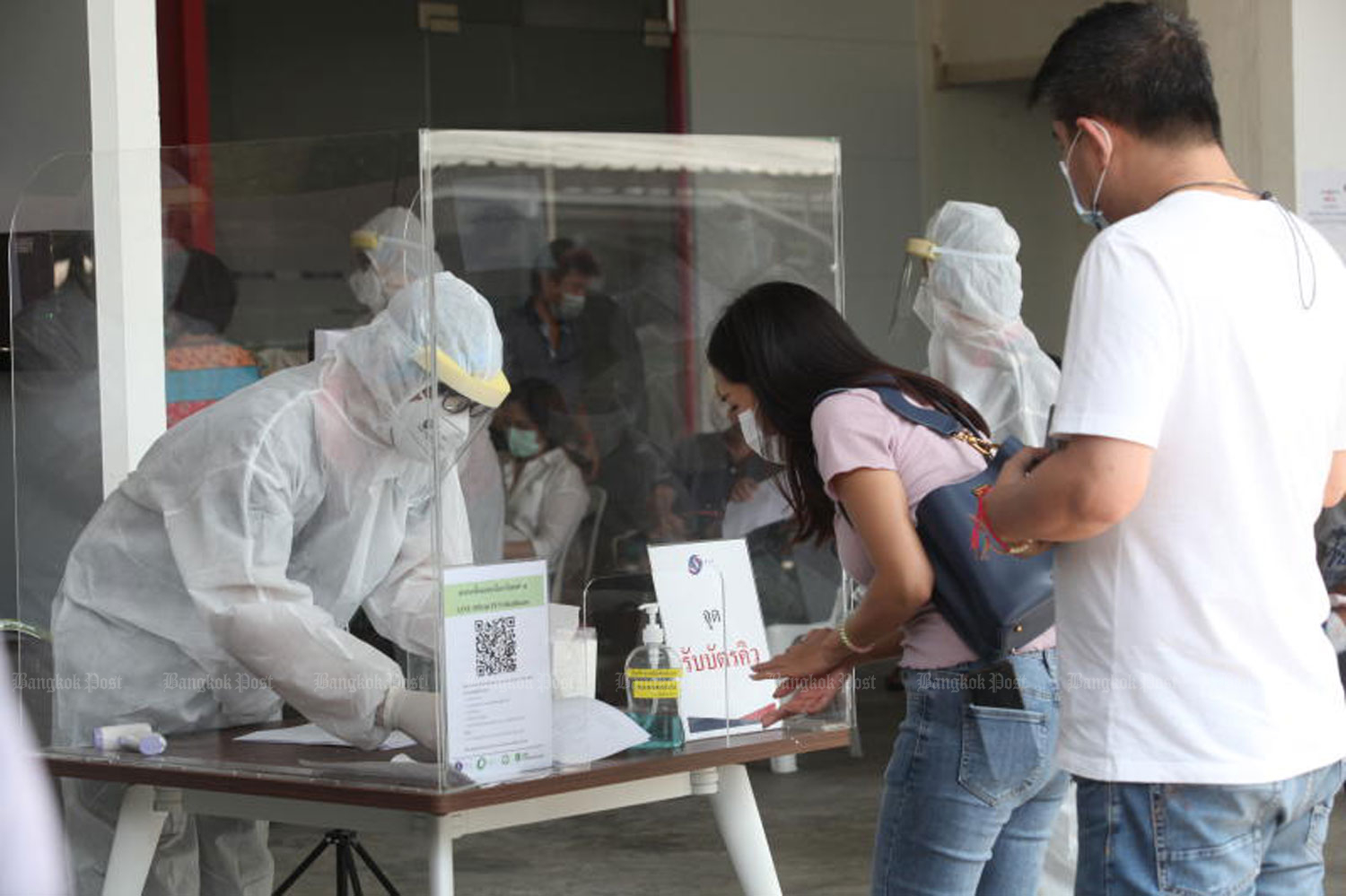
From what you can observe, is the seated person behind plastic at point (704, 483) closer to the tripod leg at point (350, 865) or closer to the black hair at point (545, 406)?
the black hair at point (545, 406)

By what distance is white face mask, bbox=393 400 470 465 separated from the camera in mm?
2412

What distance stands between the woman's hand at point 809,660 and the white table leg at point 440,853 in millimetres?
414

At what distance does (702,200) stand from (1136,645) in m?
2.19

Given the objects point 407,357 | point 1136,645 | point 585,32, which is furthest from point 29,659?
point 585,32

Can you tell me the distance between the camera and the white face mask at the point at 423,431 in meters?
2.41

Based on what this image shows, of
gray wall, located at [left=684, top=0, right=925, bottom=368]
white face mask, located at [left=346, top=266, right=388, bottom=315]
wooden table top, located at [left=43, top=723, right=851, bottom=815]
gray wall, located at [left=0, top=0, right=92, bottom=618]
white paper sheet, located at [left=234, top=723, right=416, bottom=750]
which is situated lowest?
wooden table top, located at [left=43, top=723, right=851, bottom=815]

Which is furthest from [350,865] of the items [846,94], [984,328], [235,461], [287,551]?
[846,94]

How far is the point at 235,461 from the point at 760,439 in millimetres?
698

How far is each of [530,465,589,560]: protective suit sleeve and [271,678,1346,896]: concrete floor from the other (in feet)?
3.21

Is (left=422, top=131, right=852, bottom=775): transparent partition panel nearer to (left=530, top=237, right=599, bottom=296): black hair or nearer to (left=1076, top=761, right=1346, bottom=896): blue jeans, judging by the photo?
(left=530, top=237, right=599, bottom=296): black hair

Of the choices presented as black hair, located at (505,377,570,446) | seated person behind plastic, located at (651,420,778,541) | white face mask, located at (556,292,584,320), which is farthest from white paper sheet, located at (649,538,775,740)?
white face mask, located at (556,292,584,320)

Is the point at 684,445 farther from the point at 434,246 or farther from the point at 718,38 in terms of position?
the point at 718,38

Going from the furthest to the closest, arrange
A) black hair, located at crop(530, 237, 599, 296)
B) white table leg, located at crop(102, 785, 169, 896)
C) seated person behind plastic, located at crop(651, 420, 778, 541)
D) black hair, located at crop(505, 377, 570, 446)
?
black hair, located at crop(530, 237, 599, 296)
black hair, located at crop(505, 377, 570, 446)
seated person behind plastic, located at crop(651, 420, 778, 541)
white table leg, located at crop(102, 785, 169, 896)

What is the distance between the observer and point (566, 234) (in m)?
4.47
